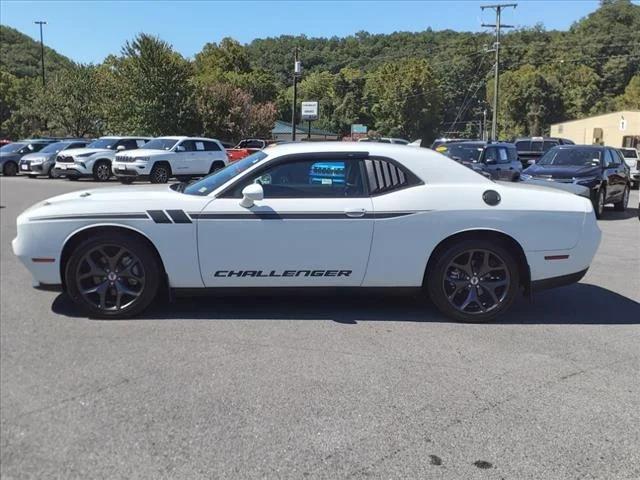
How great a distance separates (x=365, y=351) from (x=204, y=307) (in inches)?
70.6

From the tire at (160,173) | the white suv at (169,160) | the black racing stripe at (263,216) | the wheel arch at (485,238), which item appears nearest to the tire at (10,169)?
the white suv at (169,160)

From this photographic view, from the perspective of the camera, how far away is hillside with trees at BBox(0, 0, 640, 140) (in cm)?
3616

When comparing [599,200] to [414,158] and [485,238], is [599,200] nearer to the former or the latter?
[485,238]

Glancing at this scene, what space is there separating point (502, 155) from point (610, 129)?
49104mm

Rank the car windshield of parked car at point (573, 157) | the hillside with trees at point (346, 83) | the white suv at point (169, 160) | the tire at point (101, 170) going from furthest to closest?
the hillside with trees at point (346, 83) < the tire at point (101, 170) < the white suv at point (169, 160) < the car windshield of parked car at point (573, 157)

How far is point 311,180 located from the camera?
5234mm

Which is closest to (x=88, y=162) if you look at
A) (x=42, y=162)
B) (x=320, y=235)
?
(x=42, y=162)

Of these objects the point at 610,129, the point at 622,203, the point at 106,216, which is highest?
the point at 610,129

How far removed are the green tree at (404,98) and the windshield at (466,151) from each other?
86.8 meters

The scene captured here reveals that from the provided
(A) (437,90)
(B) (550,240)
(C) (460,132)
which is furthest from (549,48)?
(B) (550,240)

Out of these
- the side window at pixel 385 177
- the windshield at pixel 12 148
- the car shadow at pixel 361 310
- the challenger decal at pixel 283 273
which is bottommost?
the car shadow at pixel 361 310

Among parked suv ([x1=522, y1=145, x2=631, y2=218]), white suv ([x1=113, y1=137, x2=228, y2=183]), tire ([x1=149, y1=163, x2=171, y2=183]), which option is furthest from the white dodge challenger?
tire ([x1=149, y1=163, x2=171, y2=183])

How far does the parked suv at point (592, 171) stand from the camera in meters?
13.0

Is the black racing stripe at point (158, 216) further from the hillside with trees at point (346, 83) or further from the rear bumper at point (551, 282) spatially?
the hillside with trees at point (346, 83)
